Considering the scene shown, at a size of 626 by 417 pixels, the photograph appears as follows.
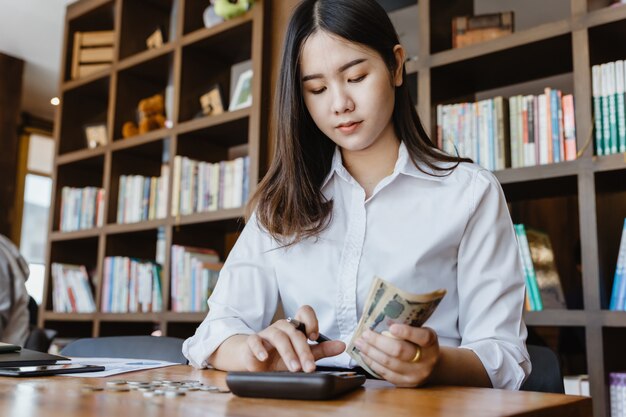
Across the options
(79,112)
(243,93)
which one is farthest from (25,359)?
(79,112)

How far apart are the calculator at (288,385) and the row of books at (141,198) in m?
2.65

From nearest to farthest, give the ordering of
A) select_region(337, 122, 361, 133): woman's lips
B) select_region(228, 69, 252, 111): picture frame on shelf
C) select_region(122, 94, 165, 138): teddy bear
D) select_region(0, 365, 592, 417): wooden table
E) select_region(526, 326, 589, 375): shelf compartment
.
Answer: select_region(0, 365, 592, 417): wooden table < select_region(337, 122, 361, 133): woman's lips < select_region(228, 69, 252, 111): picture frame on shelf < select_region(526, 326, 589, 375): shelf compartment < select_region(122, 94, 165, 138): teddy bear

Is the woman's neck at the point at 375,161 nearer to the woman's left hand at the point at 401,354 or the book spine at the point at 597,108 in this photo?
the woman's left hand at the point at 401,354

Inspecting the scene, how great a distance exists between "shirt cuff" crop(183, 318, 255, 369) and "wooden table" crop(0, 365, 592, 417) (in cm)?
34

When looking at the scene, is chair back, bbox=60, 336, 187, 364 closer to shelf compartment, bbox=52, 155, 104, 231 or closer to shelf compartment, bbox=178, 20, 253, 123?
shelf compartment, bbox=178, 20, 253, 123

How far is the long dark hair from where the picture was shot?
4.26 ft

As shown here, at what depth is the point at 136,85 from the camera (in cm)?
370

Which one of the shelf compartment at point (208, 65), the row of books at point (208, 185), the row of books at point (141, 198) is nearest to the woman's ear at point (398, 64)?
the row of books at point (208, 185)

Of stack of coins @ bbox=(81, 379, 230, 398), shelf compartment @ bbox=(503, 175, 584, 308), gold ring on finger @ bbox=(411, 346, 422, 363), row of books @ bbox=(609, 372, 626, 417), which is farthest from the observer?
shelf compartment @ bbox=(503, 175, 584, 308)

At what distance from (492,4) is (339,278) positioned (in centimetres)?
297

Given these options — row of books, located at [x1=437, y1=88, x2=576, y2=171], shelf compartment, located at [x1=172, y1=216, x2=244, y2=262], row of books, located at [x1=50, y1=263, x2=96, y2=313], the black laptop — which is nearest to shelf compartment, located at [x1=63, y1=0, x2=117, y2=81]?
row of books, located at [x1=50, y1=263, x2=96, y2=313]

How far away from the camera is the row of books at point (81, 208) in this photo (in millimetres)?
3729

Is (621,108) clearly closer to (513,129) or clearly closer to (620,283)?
(513,129)

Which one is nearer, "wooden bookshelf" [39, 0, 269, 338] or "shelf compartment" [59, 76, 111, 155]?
"wooden bookshelf" [39, 0, 269, 338]
